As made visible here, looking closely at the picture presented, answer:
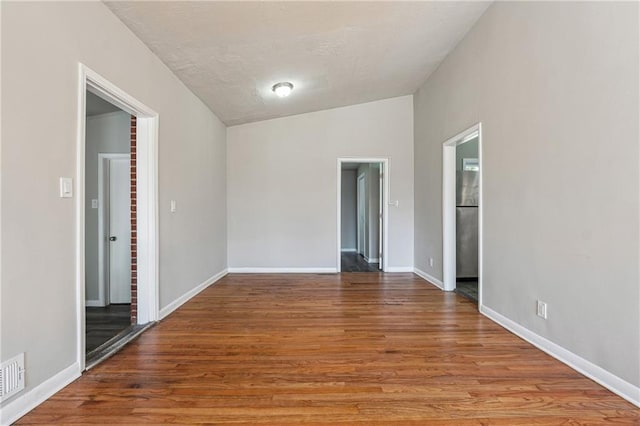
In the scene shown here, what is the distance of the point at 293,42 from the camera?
3188 mm

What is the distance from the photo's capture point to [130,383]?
204cm

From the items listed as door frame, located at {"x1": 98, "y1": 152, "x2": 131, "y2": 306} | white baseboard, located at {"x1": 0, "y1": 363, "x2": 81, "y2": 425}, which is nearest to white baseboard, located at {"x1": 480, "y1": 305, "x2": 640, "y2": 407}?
white baseboard, located at {"x1": 0, "y1": 363, "x2": 81, "y2": 425}

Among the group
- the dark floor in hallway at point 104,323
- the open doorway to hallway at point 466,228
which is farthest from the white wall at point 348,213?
the dark floor in hallway at point 104,323

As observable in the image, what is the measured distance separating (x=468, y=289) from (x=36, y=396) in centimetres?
454

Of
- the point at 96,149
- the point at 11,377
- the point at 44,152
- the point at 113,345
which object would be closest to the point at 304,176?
the point at 96,149

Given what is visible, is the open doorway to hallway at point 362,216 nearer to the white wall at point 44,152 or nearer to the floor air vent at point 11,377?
the white wall at point 44,152

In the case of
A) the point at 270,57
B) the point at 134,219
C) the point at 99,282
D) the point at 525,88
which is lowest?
the point at 99,282

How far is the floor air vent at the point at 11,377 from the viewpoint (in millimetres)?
1587

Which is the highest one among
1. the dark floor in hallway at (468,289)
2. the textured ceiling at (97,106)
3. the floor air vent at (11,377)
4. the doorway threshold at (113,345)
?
the textured ceiling at (97,106)

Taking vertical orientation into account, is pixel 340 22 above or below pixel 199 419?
above

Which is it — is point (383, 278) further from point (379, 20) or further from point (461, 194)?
point (379, 20)

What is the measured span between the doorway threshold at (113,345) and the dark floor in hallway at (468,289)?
11.7 ft

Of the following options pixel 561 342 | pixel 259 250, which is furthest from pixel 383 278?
pixel 561 342

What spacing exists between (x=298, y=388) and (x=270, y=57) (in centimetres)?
307
